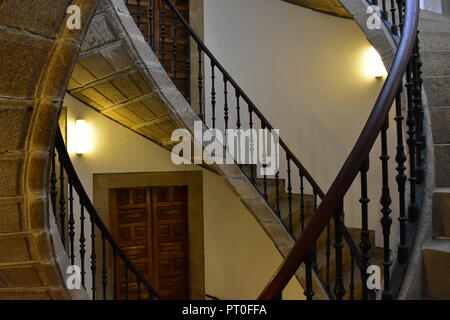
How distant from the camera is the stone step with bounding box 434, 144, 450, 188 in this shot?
5.91 feet

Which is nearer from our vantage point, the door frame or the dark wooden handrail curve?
the dark wooden handrail curve

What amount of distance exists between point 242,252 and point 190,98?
196 cm

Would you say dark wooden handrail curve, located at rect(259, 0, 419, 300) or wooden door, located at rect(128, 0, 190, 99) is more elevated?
wooden door, located at rect(128, 0, 190, 99)

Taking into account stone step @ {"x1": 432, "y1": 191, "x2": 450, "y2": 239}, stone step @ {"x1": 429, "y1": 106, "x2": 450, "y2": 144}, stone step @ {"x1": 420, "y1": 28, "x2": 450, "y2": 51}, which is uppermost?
stone step @ {"x1": 420, "y1": 28, "x2": 450, "y2": 51}

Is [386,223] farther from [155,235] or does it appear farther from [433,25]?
[155,235]

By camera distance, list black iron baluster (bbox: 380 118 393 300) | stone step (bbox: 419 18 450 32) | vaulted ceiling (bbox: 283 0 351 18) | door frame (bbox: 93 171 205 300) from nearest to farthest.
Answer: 1. black iron baluster (bbox: 380 118 393 300)
2. stone step (bbox: 419 18 450 32)
3. vaulted ceiling (bbox: 283 0 351 18)
4. door frame (bbox: 93 171 205 300)

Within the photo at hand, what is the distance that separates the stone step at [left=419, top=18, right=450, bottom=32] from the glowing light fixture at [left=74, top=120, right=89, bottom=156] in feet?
10.6

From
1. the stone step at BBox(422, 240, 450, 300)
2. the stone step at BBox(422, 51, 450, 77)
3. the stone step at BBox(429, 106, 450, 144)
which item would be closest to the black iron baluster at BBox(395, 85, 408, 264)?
the stone step at BBox(422, 240, 450, 300)

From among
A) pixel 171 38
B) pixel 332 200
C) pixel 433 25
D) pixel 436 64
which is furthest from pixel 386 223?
pixel 171 38

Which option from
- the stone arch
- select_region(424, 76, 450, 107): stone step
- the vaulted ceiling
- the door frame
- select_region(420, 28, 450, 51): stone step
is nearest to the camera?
the stone arch

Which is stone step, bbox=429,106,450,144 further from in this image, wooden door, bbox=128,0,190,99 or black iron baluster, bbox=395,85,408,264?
wooden door, bbox=128,0,190,99

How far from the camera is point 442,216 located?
5.31ft
